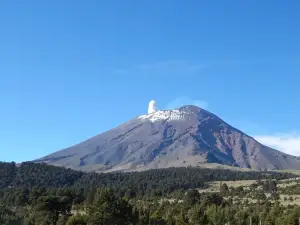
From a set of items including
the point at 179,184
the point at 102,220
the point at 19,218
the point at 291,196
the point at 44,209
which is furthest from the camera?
the point at 179,184

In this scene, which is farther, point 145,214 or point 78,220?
point 145,214

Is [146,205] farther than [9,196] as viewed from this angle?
No

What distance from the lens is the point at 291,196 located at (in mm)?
118938

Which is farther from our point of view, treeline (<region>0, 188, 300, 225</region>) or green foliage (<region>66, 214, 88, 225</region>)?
treeline (<region>0, 188, 300, 225</region>)

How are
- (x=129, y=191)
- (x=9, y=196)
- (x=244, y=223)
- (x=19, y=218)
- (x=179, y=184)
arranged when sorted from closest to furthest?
(x=244, y=223)
(x=19, y=218)
(x=9, y=196)
(x=129, y=191)
(x=179, y=184)

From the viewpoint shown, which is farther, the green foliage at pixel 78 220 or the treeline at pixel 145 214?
the treeline at pixel 145 214

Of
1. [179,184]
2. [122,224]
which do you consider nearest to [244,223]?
[122,224]

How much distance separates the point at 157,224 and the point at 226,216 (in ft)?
47.3

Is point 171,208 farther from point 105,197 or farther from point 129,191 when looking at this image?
point 129,191

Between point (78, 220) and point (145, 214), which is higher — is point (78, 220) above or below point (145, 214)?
below

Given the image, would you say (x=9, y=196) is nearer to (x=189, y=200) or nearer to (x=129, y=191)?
(x=129, y=191)

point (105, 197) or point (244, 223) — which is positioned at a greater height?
point (105, 197)

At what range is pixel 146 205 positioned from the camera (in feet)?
398

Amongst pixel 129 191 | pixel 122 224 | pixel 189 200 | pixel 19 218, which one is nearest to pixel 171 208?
pixel 189 200
